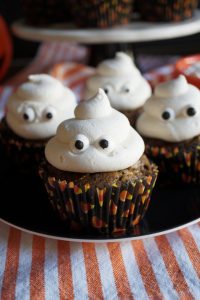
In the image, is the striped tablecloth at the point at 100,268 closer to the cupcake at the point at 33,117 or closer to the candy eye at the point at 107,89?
the cupcake at the point at 33,117

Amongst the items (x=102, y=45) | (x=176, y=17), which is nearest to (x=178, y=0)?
(x=176, y=17)

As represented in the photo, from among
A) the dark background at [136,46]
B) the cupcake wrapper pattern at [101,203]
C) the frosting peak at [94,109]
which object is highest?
the frosting peak at [94,109]

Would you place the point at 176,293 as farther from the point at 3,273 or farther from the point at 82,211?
the point at 3,273

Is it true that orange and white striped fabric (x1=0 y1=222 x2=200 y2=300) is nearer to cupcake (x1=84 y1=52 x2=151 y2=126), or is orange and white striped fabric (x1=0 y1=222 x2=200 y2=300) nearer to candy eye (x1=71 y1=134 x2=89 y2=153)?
candy eye (x1=71 y1=134 x2=89 y2=153)

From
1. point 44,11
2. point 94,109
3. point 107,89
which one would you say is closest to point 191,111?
point 94,109

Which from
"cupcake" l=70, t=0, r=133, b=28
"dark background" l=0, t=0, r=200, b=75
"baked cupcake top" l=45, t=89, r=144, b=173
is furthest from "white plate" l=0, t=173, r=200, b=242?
"dark background" l=0, t=0, r=200, b=75

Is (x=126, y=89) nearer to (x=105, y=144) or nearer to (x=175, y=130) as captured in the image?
(x=175, y=130)

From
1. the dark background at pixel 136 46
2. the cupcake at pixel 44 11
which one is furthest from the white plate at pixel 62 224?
the dark background at pixel 136 46
